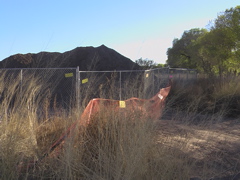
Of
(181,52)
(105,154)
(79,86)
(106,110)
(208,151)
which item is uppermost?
(181,52)

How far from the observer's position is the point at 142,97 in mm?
4719

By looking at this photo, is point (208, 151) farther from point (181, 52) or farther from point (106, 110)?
point (181, 52)

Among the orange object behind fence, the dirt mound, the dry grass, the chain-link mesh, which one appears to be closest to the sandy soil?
the dry grass

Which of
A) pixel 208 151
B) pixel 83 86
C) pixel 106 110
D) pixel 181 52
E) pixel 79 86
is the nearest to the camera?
pixel 106 110

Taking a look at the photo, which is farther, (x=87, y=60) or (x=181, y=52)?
(x=181, y=52)

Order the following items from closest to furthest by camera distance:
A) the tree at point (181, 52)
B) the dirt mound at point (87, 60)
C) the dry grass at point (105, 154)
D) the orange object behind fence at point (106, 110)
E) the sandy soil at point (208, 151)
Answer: the dry grass at point (105, 154), the sandy soil at point (208, 151), the orange object behind fence at point (106, 110), the dirt mound at point (87, 60), the tree at point (181, 52)

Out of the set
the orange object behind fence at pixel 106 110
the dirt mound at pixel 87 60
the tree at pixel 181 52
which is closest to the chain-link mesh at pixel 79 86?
the orange object behind fence at pixel 106 110

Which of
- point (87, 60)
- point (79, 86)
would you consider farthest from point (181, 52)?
point (79, 86)

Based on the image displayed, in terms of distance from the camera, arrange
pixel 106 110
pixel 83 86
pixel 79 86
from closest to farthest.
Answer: pixel 106 110
pixel 83 86
pixel 79 86

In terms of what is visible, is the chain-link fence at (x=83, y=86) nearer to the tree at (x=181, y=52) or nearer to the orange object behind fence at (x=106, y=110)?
the orange object behind fence at (x=106, y=110)

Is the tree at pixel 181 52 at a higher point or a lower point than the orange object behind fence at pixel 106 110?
higher

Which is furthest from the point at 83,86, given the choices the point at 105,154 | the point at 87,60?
the point at 87,60

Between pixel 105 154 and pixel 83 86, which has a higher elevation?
→ pixel 83 86

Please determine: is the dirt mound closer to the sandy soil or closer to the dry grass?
the sandy soil
